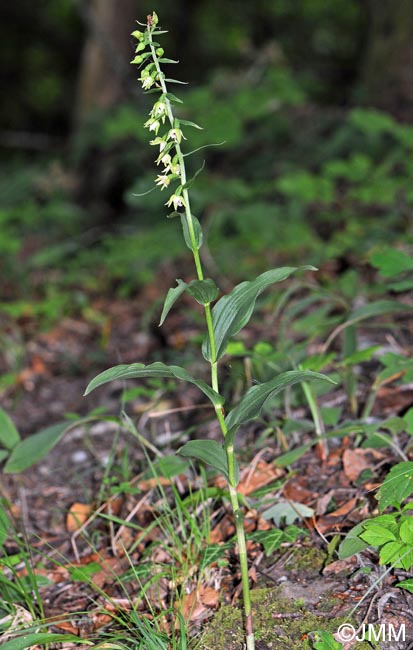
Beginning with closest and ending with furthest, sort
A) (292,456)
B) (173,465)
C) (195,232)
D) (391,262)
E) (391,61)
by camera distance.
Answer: (195,232) < (292,456) < (173,465) < (391,262) < (391,61)

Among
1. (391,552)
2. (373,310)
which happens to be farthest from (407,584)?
(373,310)

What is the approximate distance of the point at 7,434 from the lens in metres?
2.42

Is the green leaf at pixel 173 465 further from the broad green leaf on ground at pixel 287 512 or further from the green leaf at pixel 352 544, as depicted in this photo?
the green leaf at pixel 352 544

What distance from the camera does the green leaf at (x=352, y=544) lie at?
1705 millimetres

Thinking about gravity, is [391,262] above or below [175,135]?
below

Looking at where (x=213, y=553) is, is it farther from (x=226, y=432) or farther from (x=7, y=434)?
(x=7, y=434)

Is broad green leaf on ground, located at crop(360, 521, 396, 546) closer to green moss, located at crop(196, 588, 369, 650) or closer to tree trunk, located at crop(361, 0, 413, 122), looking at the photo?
green moss, located at crop(196, 588, 369, 650)

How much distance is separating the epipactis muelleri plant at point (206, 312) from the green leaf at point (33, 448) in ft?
2.45

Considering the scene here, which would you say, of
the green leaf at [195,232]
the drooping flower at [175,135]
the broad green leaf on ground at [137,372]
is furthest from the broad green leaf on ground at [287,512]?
the drooping flower at [175,135]

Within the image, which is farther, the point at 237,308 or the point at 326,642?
the point at 237,308

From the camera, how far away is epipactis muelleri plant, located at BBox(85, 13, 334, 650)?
1.54 m

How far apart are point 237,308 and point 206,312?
110 mm

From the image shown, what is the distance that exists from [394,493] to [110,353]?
247 cm

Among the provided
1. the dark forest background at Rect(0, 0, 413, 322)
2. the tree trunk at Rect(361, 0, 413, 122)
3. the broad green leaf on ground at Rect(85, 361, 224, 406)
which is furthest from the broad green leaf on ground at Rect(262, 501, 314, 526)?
the tree trunk at Rect(361, 0, 413, 122)
